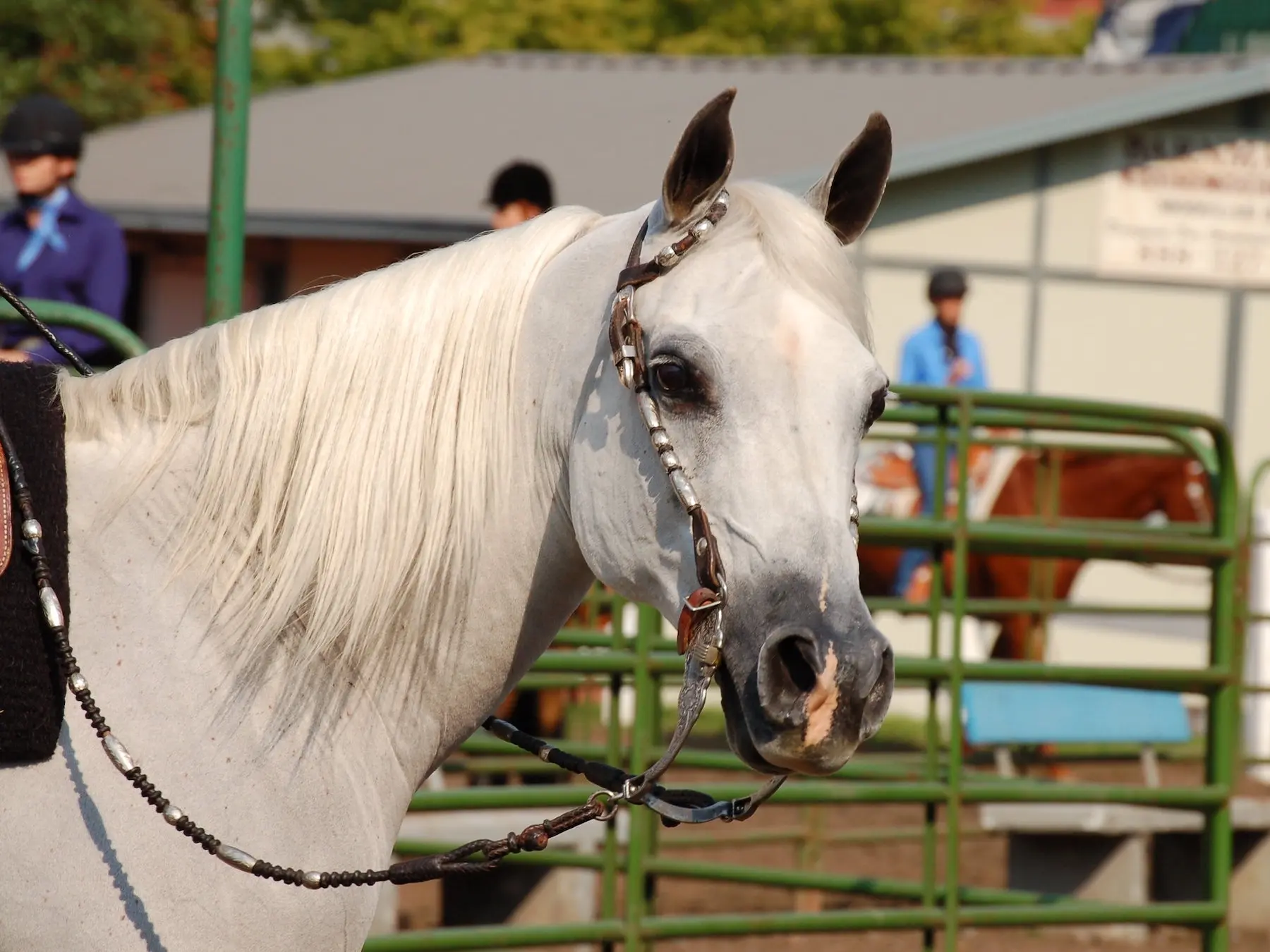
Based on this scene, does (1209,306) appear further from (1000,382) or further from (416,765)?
(416,765)

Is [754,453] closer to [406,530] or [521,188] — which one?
[406,530]

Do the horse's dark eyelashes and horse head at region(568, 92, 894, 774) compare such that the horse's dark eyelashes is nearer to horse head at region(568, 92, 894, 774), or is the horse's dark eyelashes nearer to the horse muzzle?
horse head at region(568, 92, 894, 774)

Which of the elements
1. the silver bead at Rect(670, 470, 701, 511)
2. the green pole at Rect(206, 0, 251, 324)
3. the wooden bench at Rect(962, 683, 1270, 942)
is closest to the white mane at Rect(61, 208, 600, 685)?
the silver bead at Rect(670, 470, 701, 511)

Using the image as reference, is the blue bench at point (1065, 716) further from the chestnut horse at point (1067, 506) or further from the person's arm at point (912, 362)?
the person's arm at point (912, 362)

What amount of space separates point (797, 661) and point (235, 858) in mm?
782

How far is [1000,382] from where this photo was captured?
1267cm

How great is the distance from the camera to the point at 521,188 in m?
5.88

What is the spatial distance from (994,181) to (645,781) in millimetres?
11148

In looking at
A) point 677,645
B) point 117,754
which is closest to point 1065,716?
point 677,645

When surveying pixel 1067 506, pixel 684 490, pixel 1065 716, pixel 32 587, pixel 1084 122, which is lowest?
pixel 1065 716

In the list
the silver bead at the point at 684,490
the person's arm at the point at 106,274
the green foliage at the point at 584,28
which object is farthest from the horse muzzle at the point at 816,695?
the green foliage at the point at 584,28

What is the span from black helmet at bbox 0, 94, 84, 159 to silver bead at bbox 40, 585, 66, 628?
3.25 m

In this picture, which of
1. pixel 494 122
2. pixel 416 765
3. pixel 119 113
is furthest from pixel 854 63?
pixel 416 765

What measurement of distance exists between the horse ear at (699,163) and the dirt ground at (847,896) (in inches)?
152
